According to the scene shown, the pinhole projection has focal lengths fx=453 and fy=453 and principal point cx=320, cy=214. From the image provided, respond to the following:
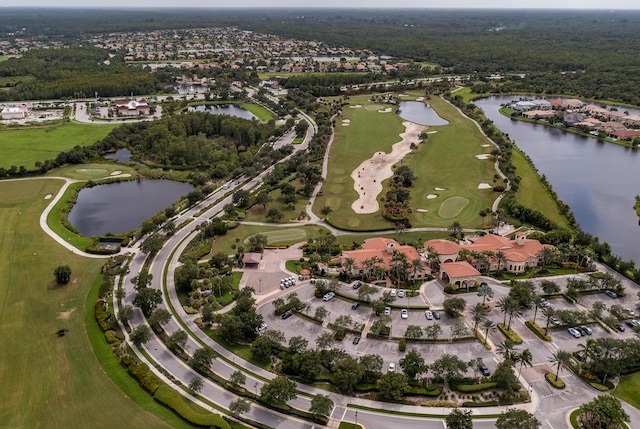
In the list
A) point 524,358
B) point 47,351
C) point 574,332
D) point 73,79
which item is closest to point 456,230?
point 574,332

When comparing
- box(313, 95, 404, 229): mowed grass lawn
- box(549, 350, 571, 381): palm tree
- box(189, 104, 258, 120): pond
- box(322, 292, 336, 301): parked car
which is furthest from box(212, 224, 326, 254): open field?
box(189, 104, 258, 120): pond

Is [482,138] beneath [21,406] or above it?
above

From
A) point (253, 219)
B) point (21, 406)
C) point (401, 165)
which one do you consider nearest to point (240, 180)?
point (253, 219)

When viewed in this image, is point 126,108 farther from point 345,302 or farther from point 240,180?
point 345,302

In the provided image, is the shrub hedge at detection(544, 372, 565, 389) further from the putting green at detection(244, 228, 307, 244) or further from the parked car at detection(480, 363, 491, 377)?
the putting green at detection(244, 228, 307, 244)

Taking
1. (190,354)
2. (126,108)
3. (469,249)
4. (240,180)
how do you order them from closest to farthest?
(190,354) < (469,249) < (240,180) < (126,108)

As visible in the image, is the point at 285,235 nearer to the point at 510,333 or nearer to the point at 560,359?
the point at 510,333
